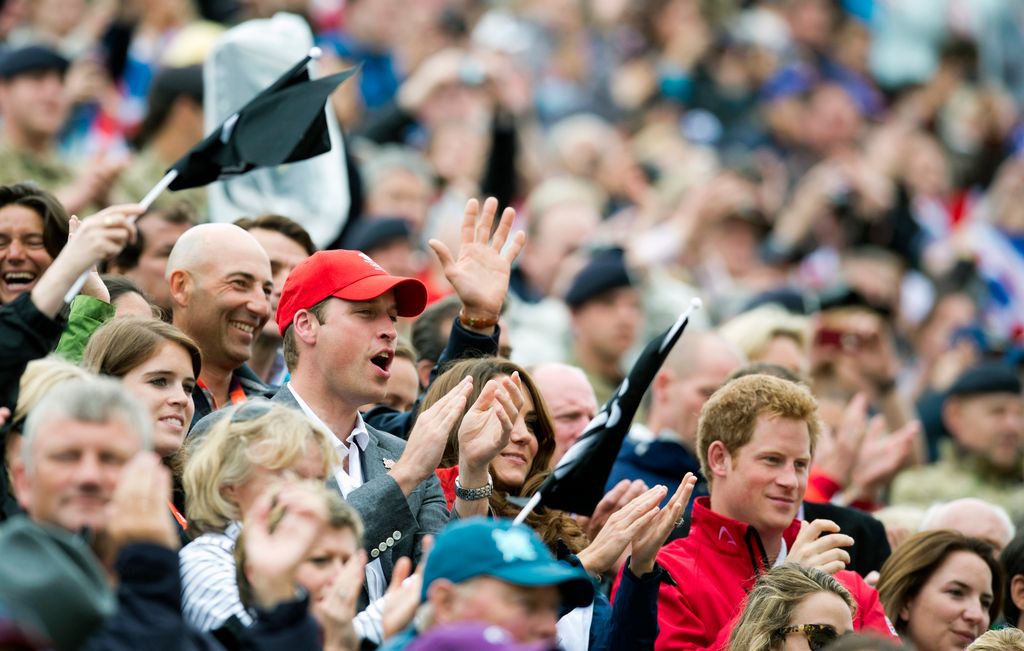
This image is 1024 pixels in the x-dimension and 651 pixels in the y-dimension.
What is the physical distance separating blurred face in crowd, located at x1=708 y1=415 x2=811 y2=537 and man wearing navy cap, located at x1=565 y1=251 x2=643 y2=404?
3282mm

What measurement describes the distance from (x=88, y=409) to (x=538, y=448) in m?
2.65

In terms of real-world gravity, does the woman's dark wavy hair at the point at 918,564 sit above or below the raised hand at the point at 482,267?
below

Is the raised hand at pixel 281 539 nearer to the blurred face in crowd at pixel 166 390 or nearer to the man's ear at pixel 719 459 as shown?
the blurred face in crowd at pixel 166 390

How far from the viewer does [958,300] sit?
14977 mm

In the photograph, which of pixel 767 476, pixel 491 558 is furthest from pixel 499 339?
pixel 491 558

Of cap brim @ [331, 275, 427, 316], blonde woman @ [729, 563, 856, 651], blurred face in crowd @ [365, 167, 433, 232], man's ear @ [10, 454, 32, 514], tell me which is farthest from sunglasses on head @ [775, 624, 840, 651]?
blurred face in crowd @ [365, 167, 433, 232]

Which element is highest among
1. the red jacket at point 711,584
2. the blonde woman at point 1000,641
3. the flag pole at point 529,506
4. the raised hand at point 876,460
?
the flag pole at point 529,506

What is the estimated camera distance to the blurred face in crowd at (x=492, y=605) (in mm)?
4875

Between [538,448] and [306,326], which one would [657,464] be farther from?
[306,326]

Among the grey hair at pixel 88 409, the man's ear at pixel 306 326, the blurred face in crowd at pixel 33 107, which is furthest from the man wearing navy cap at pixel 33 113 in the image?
the grey hair at pixel 88 409

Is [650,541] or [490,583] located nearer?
[490,583]

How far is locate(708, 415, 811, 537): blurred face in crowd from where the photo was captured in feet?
23.0

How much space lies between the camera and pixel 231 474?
5.47 metres

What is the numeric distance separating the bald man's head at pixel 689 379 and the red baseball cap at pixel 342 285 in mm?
2201
